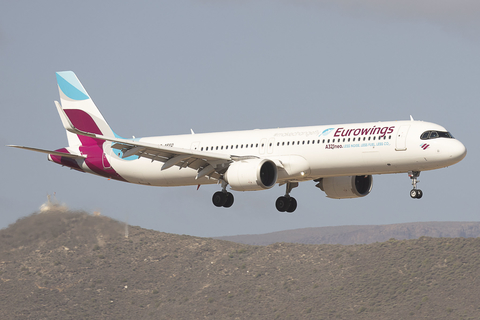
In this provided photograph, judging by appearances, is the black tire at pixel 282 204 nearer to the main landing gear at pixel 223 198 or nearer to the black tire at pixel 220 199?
the main landing gear at pixel 223 198

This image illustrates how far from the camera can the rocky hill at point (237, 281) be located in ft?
491

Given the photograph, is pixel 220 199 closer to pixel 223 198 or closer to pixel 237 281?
pixel 223 198

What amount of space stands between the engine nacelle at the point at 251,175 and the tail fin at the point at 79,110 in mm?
14892

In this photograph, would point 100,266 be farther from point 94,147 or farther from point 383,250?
point 94,147

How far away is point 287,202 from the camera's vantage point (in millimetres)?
54875

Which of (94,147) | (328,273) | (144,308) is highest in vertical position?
(328,273)

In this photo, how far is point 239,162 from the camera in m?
49.9

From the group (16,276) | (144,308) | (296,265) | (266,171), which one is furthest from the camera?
(296,265)

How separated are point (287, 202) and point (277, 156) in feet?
18.3

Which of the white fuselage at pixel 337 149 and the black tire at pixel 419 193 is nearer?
the white fuselage at pixel 337 149

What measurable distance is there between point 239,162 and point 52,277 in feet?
373

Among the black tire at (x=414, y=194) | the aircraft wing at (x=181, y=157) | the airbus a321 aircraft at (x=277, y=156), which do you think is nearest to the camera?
the airbus a321 aircraft at (x=277, y=156)

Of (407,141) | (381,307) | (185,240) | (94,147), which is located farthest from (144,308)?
(407,141)

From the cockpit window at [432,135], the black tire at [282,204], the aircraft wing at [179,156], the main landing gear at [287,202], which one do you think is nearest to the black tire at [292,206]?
the main landing gear at [287,202]
